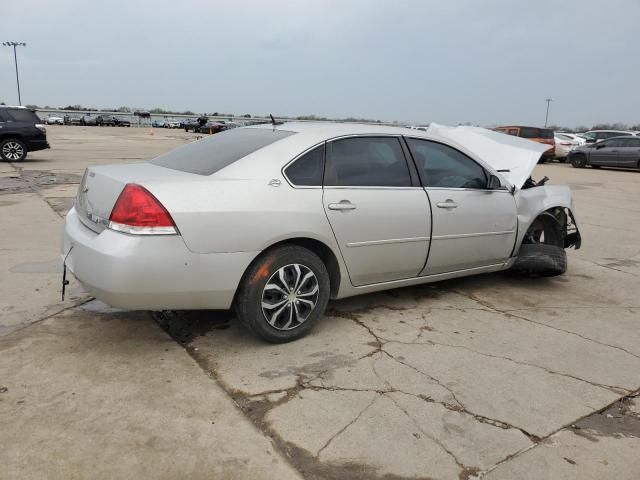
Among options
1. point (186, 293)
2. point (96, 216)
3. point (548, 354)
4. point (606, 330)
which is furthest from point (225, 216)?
point (606, 330)

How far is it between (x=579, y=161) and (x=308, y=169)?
2149 cm

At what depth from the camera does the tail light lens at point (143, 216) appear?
124 inches

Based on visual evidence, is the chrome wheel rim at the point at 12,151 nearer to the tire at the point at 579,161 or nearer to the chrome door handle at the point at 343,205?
the chrome door handle at the point at 343,205

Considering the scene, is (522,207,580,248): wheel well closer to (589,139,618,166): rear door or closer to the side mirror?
the side mirror

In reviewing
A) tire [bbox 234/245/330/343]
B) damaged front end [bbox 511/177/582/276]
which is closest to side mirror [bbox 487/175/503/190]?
damaged front end [bbox 511/177/582/276]

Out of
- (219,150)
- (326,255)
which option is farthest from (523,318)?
(219,150)

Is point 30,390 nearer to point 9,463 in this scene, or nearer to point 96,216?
point 9,463

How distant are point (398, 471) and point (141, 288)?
1.77m

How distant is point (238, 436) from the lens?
2652 millimetres

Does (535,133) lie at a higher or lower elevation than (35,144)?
higher

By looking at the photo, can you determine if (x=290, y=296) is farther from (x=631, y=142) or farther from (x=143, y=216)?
(x=631, y=142)

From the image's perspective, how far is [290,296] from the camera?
3643 mm

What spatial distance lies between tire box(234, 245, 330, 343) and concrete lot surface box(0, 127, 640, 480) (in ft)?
0.47

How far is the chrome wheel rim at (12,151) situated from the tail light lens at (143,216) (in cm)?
1542
